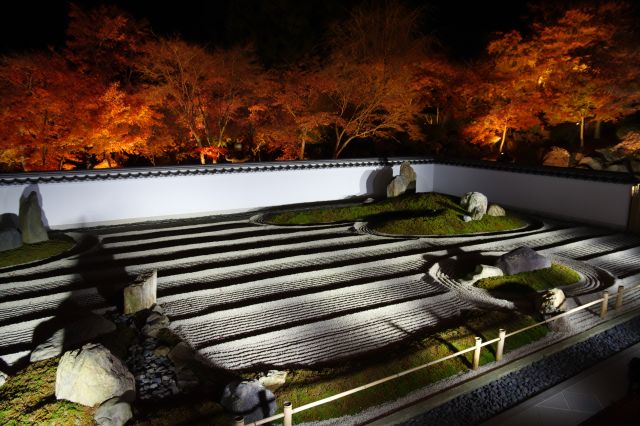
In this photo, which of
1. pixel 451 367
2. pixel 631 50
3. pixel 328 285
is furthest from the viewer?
pixel 631 50

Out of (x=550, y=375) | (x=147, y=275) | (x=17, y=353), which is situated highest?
(x=147, y=275)

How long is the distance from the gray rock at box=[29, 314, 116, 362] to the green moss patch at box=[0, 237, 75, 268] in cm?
461

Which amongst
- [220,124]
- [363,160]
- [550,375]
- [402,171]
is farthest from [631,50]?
[220,124]

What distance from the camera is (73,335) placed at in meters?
6.03

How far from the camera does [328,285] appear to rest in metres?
8.53

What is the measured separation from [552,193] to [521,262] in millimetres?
6869

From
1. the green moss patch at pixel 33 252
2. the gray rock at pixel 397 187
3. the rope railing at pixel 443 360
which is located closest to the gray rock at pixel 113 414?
the rope railing at pixel 443 360

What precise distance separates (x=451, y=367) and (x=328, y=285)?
10.7ft

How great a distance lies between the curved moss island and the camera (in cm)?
1205

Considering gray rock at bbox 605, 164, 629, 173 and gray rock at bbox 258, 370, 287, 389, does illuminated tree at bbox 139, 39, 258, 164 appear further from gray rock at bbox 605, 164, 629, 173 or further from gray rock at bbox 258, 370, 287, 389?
gray rock at bbox 605, 164, 629, 173

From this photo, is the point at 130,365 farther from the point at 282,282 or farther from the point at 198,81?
the point at 198,81

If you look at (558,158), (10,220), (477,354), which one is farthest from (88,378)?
(558,158)

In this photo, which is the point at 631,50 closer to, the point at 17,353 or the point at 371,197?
the point at 371,197

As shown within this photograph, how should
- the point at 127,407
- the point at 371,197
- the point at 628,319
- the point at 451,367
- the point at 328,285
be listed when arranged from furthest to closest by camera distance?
the point at 371,197 < the point at 328,285 < the point at 628,319 < the point at 451,367 < the point at 127,407
